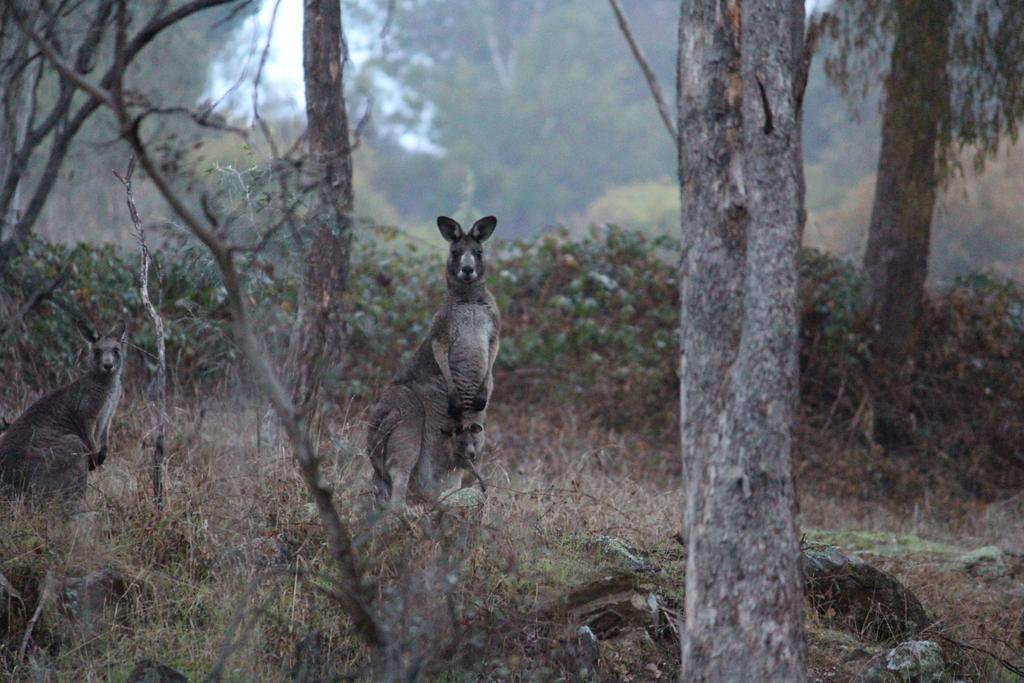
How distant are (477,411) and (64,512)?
3.10 m

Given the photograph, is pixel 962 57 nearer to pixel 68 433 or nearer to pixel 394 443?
pixel 394 443

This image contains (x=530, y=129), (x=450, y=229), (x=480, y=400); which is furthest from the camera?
(x=530, y=129)

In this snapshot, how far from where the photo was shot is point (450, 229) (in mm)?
8945

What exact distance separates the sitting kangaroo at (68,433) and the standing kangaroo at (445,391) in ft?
6.36

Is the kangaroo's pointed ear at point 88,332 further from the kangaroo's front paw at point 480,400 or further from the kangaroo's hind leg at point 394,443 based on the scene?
the kangaroo's front paw at point 480,400

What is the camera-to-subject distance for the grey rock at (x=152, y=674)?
19.4ft

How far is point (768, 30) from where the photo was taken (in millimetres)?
5570

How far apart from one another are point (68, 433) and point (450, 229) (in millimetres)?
3184

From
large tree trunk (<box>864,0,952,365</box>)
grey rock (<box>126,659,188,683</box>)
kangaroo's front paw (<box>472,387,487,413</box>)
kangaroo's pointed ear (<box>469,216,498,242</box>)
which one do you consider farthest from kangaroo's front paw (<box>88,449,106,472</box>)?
large tree trunk (<box>864,0,952,365</box>)

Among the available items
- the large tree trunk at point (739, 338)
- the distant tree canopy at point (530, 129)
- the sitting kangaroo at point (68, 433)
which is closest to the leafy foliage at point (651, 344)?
the sitting kangaroo at point (68, 433)

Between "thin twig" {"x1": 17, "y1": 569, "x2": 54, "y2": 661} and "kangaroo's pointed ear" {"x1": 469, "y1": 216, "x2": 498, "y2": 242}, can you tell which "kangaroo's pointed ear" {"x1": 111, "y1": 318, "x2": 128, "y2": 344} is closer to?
"thin twig" {"x1": 17, "y1": 569, "x2": 54, "y2": 661}

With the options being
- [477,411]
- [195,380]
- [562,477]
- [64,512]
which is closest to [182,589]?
[64,512]

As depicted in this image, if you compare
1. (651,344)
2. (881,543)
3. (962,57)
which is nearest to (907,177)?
(962,57)

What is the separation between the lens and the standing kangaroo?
8391 mm
